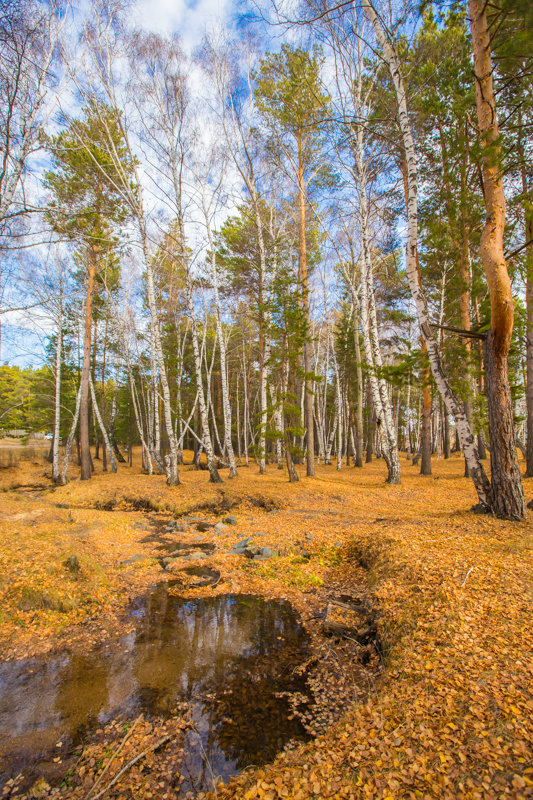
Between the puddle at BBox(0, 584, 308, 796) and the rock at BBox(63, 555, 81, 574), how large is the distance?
1.48 meters

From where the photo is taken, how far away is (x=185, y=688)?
346 cm

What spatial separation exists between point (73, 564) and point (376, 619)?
4.77 metres

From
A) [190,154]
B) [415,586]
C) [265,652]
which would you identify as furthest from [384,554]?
[190,154]

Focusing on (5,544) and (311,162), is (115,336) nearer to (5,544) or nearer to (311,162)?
(311,162)

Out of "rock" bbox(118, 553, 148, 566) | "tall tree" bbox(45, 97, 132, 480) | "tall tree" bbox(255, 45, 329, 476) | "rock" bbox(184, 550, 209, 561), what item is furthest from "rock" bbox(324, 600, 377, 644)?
"tall tree" bbox(45, 97, 132, 480)

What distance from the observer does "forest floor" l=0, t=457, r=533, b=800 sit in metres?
2.12

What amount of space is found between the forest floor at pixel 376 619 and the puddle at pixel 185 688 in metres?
0.21

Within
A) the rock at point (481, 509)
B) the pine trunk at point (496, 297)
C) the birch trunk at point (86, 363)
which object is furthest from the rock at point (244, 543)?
the birch trunk at point (86, 363)

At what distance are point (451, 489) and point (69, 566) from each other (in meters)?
10.6

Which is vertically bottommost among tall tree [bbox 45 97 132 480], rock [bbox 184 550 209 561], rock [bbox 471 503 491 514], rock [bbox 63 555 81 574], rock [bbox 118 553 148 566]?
rock [bbox 184 550 209 561]

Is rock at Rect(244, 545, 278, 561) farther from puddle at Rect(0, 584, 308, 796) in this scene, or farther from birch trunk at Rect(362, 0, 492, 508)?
birch trunk at Rect(362, 0, 492, 508)

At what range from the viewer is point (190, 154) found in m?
13.1

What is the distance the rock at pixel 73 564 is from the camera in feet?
18.7

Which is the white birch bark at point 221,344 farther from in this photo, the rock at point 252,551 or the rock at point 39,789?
the rock at point 39,789
